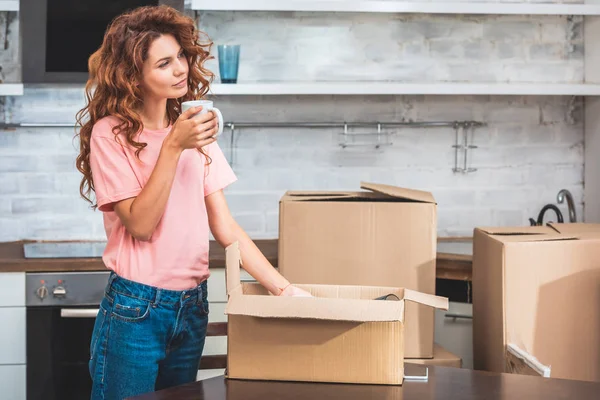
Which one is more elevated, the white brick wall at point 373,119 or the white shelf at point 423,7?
the white shelf at point 423,7

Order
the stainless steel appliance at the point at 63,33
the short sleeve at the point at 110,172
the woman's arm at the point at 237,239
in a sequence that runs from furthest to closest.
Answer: the stainless steel appliance at the point at 63,33, the woman's arm at the point at 237,239, the short sleeve at the point at 110,172

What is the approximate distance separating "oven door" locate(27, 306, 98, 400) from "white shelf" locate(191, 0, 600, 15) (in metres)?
1.25

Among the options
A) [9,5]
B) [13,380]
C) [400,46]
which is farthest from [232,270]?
[400,46]

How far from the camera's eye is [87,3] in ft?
9.98

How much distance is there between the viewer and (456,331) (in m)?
2.70

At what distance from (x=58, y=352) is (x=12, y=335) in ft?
0.53

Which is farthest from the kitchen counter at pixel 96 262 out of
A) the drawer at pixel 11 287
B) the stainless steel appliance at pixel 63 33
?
the stainless steel appliance at pixel 63 33

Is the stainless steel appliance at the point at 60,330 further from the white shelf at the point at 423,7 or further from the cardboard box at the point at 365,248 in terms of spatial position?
the white shelf at the point at 423,7

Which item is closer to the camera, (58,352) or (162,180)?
(162,180)

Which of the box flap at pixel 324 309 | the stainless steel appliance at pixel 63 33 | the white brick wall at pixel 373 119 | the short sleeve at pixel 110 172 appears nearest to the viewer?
the box flap at pixel 324 309

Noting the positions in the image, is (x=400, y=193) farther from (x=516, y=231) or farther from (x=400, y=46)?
(x=400, y=46)

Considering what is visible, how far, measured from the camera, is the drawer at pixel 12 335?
2.72 meters

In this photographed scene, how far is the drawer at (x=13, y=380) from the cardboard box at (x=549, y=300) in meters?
1.57

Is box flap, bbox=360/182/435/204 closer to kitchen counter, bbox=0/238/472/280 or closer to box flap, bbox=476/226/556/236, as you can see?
box flap, bbox=476/226/556/236
